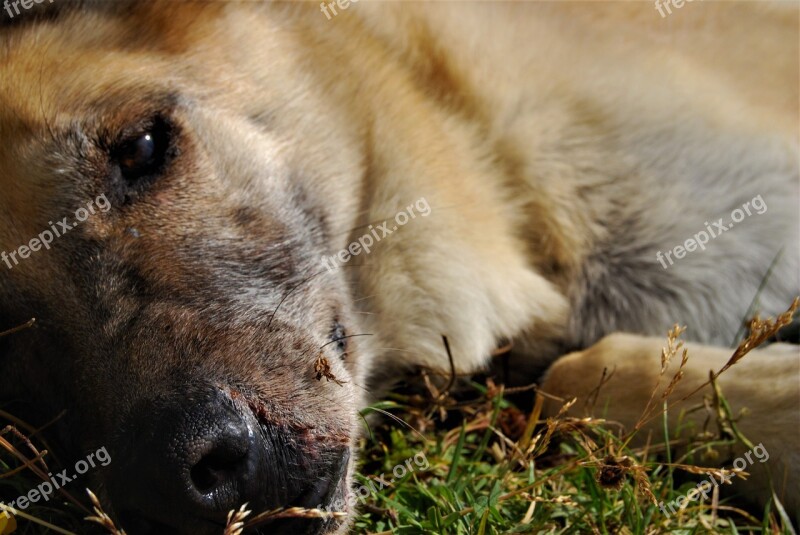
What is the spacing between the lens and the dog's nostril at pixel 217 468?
69.2 inches

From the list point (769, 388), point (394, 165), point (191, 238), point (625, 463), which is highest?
point (191, 238)

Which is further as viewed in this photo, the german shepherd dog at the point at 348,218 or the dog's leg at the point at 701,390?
the dog's leg at the point at 701,390

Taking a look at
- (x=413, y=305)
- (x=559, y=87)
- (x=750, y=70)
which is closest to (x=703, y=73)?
(x=750, y=70)

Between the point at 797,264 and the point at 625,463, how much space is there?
1.29 meters

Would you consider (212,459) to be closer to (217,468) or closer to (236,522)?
(217,468)

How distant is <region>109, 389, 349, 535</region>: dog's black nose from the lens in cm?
174

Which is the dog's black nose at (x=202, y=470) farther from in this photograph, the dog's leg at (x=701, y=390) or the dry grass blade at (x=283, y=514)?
the dog's leg at (x=701, y=390)

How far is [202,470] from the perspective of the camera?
1.76 meters

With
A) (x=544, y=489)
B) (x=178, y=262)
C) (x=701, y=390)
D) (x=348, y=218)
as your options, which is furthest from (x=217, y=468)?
(x=701, y=390)

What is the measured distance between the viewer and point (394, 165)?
9.09ft

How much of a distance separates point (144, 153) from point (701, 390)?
1.75m

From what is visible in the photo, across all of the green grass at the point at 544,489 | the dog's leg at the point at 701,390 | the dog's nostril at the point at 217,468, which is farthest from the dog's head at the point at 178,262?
the dog's leg at the point at 701,390

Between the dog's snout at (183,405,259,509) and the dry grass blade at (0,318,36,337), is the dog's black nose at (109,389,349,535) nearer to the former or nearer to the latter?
the dog's snout at (183,405,259,509)

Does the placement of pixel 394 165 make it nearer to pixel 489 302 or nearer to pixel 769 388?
pixel 489 302
